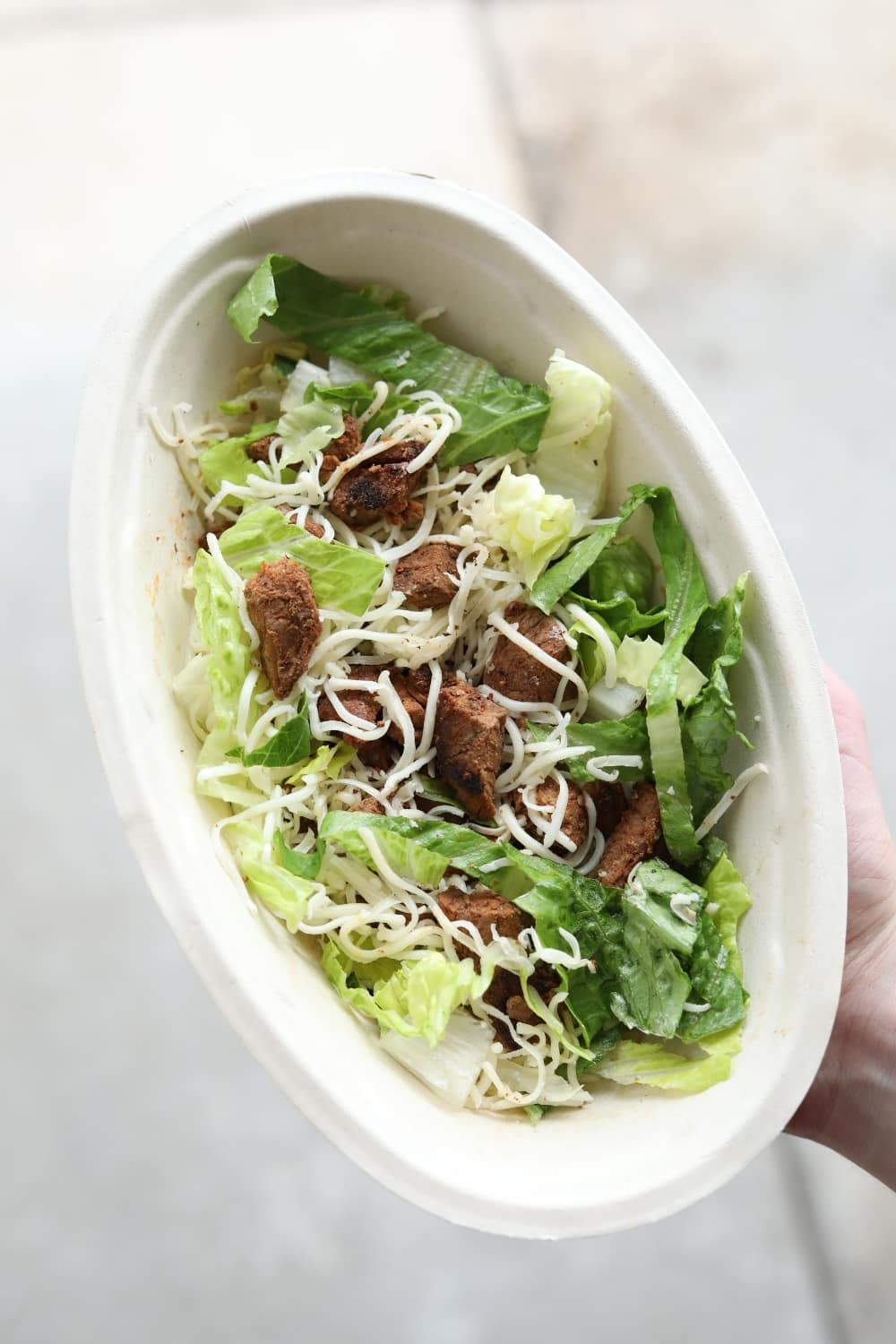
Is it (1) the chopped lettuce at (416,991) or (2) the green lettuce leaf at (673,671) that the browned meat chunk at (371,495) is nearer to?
(2) the green lettuce leaf at (673,671)

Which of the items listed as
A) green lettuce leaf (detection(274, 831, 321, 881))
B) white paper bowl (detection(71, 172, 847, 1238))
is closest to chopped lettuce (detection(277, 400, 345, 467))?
white paper bowl (detection(71, 172, 847, 1238))

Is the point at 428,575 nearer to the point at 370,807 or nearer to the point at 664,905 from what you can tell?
the point at 370,807

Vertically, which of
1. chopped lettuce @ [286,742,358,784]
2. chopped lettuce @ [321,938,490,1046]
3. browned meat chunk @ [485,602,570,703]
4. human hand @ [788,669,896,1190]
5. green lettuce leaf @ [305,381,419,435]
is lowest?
human hand @ [788,669,896,1190]

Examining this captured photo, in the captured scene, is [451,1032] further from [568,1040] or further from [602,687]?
[602,687]

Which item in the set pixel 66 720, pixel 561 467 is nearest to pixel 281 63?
pixel 66 720

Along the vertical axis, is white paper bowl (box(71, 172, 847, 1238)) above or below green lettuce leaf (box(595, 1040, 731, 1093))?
above

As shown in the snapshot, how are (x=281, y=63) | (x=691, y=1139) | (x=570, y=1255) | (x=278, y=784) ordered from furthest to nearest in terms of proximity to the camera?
(x=281, y=63)
(x=570, y=1255)
(x=278, y=784)
(x=691, y=1139)

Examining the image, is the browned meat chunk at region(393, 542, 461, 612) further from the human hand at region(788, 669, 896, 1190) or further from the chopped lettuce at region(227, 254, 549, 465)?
the human hand at region(788, 669, 896, 1190)

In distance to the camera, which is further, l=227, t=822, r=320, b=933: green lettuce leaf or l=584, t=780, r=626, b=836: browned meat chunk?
Answer: l=584, t=780, r=626, b=836: browned meat chunk
